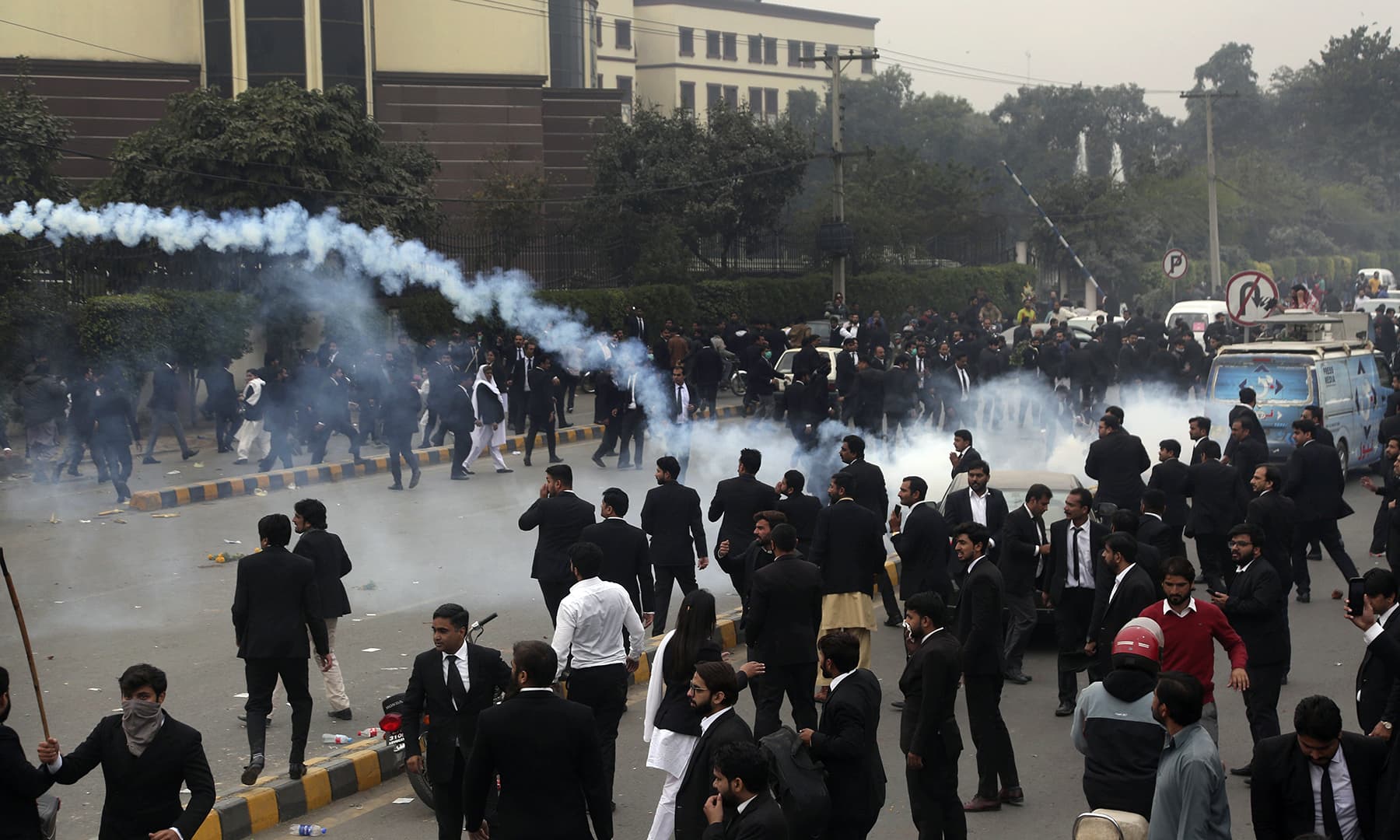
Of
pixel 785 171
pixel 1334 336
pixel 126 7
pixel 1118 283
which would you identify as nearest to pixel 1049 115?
pixel 1118 283

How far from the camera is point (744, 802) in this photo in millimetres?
4727

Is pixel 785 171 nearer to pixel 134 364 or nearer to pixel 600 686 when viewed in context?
pixel 134 364

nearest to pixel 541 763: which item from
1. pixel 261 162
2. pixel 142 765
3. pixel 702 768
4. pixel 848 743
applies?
pixel 702 768

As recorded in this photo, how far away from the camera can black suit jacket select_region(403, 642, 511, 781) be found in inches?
267

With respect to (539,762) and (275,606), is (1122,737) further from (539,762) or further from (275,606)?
(275,606)

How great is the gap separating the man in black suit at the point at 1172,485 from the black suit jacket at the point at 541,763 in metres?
7.44

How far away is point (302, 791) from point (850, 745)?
3531mm

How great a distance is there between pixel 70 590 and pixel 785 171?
26.3 m

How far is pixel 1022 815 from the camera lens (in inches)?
300

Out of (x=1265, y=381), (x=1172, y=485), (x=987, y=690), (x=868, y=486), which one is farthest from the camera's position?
(x=1265, y=381)

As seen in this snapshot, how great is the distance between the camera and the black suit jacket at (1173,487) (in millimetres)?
11711

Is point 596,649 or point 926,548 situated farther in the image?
point 926,548

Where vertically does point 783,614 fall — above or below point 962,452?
below

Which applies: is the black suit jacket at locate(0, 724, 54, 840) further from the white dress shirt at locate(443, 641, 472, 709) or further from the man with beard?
the man with beard
